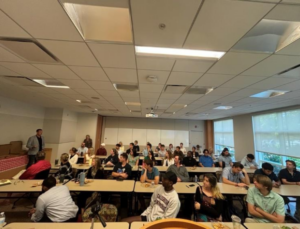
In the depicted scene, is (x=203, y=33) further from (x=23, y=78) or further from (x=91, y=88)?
(x=23, y=78)

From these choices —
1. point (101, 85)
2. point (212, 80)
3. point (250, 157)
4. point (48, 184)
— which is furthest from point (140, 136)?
point (48, 184)

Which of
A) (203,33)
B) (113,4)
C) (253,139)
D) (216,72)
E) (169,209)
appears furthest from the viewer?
(253,139)

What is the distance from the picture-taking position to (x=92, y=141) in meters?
9.00

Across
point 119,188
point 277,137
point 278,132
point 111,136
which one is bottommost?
point 119,188

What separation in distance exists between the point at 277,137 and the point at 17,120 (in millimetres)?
11026

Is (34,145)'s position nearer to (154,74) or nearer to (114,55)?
(114,55)

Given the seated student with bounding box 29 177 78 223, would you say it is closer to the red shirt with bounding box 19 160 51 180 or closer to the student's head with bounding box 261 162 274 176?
the red shirt with bounding box 19 160 51 180

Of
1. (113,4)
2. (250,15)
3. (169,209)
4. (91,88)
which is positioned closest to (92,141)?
(91,88)

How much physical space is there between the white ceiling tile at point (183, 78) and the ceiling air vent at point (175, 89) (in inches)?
10.8

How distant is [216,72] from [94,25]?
7.22 feet

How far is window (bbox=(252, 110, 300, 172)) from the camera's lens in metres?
5.03

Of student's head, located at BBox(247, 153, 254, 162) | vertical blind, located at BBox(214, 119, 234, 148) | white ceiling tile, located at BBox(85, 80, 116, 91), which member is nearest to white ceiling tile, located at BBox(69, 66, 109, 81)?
white ceiling tile, located at BBox(85, 80, 116, 91)

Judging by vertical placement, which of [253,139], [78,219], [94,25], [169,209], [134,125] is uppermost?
[94,25]

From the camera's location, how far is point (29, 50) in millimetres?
2092
